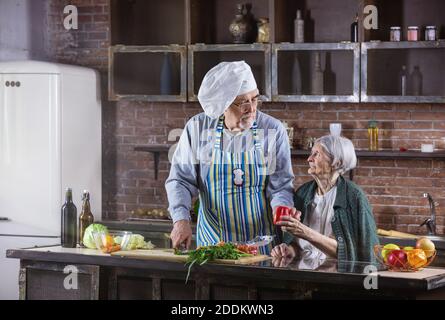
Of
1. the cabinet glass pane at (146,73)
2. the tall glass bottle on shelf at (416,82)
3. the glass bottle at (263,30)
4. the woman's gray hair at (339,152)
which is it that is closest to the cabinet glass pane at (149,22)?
the cabinet glass pane at (146,73)

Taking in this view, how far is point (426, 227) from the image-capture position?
6.41m

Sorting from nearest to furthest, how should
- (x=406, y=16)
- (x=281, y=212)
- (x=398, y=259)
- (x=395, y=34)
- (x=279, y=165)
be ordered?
(x=398, y=259) < (x=281, y=212) < (x=279, y=165) < (x=395, y=34) < (x=406, y=16)

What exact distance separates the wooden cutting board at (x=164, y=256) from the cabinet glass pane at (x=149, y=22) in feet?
9.87

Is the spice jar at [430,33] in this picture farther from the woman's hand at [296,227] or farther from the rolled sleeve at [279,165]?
the woman's hand at [296,227]

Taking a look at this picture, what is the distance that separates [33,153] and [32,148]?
38 millimetres

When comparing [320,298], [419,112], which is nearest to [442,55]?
[419,112]

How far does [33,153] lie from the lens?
263 inches

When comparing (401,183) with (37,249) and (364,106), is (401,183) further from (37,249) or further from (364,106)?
(37,249)

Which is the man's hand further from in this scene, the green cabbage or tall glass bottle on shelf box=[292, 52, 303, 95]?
tall glass bottle on shelf box=[292, 52, 303, 95]

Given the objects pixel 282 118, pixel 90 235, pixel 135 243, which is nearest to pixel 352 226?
pixel 135 243

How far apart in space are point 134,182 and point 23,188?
0.98m

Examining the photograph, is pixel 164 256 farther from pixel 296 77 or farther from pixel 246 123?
pixel 296 77

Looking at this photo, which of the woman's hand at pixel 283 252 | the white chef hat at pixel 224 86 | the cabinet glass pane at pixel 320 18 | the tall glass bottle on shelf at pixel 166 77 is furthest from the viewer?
the tall glass bottle on shelf at pixel 166 77

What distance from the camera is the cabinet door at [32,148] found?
6.65 m
